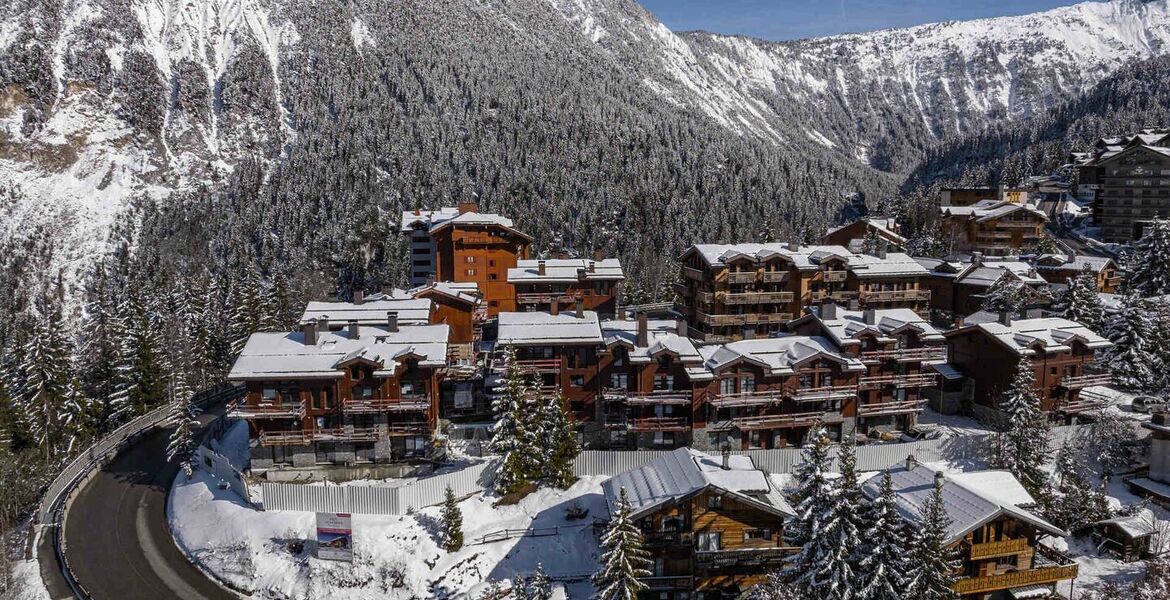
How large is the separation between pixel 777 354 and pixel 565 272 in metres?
28.7

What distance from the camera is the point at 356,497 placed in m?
40.5

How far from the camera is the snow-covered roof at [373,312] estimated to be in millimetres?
54938

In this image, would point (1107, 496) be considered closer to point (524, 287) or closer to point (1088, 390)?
point (1088, 390)

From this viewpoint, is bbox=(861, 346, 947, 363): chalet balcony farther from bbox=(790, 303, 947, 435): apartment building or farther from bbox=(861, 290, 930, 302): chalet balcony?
bbox=(861, 290, 930, 302): chalet balcony

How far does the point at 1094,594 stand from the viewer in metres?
35.5

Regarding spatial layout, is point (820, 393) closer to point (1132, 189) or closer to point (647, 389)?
point (647, 389)

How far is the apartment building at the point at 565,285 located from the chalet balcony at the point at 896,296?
76.9ft

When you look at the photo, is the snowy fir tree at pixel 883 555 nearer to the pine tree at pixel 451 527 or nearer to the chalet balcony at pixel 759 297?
the pine tree at pixel 451 527

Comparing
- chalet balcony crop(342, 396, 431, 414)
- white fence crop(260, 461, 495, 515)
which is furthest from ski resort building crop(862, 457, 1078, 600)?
chalet balcony crop(342, 396, 431, 414)

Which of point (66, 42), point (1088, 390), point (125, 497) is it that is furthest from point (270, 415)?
point (66, 42)

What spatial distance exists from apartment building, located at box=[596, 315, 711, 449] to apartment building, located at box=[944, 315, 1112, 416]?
2205 centimetres

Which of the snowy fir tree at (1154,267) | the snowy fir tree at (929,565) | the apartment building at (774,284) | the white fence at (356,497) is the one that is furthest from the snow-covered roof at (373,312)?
the snowy fir tree at (1154,267)

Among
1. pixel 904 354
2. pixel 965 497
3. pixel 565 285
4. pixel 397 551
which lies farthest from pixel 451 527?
pixel 565 285

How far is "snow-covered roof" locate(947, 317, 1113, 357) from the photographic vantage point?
5002 centimetres
